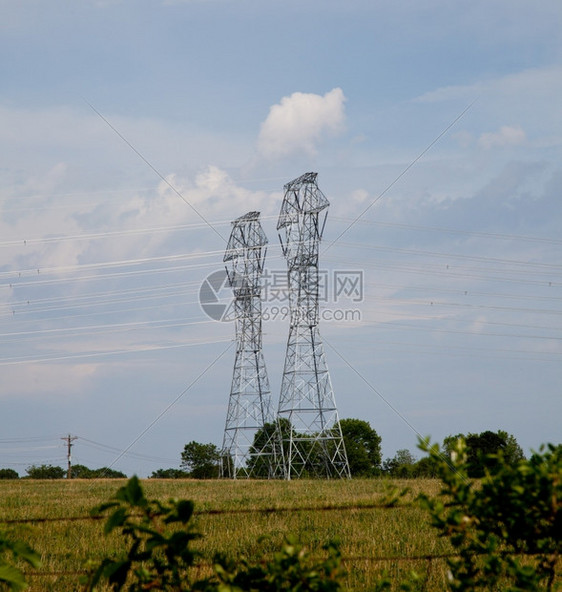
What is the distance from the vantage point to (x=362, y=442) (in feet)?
310

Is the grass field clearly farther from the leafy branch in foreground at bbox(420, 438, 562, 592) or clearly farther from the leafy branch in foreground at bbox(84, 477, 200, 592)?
the leafy branch in foreground at bbox(84, 477, 200, 592)

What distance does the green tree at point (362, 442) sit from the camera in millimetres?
90000

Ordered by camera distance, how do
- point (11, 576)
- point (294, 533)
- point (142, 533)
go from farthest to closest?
point (294, 533) → point (142, 533) → point (11, 576)

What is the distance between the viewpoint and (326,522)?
47.2ft

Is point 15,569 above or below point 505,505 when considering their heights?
below

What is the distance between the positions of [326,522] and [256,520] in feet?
4.94

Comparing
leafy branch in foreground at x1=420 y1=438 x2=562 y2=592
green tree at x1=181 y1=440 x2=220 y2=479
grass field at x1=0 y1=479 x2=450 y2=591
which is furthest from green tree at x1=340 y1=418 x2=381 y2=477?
leafy branch in foreground at x1=420 y1=438 x2=562 y2=592

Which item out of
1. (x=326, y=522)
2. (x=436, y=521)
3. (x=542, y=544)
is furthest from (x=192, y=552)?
(x=326, y=522)

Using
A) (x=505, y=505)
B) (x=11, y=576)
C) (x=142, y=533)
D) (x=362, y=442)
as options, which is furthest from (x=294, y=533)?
(x=362, y=442)

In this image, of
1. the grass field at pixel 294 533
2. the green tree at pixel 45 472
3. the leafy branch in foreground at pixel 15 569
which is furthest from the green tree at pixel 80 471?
the leafy branch in foreground at pixel 15 569

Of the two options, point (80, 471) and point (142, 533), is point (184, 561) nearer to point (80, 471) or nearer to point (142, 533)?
point (142, 533)

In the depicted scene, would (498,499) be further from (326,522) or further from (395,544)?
(326,522)

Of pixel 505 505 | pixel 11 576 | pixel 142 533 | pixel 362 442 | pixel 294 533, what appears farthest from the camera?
pixel 362 442

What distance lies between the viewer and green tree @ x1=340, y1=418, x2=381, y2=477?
295ft
